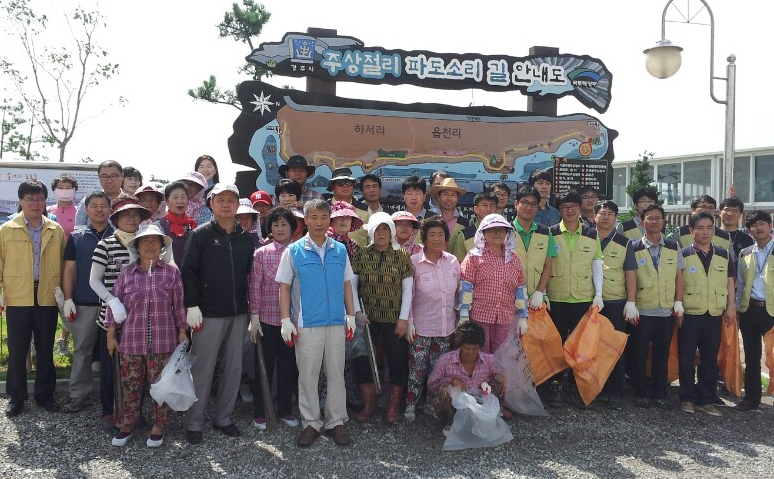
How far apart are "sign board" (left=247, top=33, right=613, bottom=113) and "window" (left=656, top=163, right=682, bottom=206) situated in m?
16.1

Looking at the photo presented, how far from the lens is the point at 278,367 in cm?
454

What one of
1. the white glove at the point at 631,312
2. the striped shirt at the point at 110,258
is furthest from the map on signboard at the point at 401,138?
the white glove at the point at 631,312

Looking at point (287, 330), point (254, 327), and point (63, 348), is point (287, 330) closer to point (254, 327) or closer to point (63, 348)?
point (254, 327)

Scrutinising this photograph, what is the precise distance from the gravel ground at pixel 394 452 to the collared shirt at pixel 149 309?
0.71 m

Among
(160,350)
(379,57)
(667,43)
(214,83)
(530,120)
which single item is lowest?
(160,350)

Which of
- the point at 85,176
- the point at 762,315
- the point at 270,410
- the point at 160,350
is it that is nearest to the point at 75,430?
the point at 160,350

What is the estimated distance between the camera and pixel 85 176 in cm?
656

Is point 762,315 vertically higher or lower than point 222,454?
higher

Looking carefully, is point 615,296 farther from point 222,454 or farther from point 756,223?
point 222,454

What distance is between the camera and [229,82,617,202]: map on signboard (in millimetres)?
7012

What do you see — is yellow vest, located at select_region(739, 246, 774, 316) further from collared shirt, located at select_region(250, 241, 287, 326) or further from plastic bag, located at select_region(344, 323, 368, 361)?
collared shirt, located at select_region(250, 241, 287, 326)

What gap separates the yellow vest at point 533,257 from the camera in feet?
17.0

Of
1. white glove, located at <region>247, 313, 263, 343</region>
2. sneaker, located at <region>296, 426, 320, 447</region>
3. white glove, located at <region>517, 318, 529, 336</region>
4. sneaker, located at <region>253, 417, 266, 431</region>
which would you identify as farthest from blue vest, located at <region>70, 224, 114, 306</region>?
white glove, located at <region>517, 318, 529, 336</region>

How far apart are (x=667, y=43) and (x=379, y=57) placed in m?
4.40
